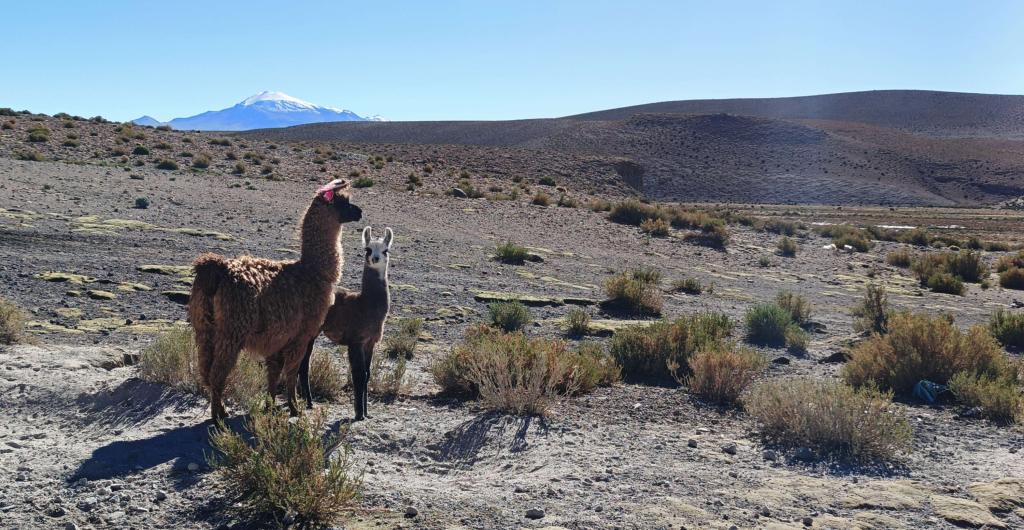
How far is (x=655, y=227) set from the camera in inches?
1146

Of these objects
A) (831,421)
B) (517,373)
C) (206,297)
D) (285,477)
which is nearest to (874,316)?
(831,421)

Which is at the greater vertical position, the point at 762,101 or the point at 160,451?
the point at 762,101

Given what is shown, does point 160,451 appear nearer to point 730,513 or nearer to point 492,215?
point 730,513

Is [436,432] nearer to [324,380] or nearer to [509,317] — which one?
[324,380]

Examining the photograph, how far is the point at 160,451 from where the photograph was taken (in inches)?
231

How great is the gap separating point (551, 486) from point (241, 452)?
2.12m

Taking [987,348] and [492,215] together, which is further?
[492,215]

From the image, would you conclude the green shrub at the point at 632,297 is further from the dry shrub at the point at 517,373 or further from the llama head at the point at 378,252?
the llama head at the point at 378,252

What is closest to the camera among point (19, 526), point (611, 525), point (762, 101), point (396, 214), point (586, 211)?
point (19, 526)

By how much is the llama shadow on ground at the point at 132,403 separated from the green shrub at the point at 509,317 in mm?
6258

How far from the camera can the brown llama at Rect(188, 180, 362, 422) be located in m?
5.91

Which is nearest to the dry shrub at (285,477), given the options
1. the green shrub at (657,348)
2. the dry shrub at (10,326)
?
the dry shrub at (10,326)

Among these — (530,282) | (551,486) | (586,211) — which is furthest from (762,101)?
(551,486)

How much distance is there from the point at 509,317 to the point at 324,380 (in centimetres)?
527
